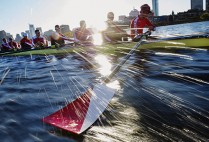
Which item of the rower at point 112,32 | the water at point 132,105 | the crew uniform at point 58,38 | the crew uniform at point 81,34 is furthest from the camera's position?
the crew uniform at point 58,38

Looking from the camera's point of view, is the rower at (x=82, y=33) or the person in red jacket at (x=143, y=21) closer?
the person in red jacket at (x=143, y=21)

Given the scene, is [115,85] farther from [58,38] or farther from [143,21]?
[58,38]

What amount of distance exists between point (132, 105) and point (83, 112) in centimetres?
94

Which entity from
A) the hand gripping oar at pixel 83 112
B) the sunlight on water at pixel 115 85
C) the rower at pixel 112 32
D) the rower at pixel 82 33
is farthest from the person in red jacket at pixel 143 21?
the hand gripping oar at pixel 83 112

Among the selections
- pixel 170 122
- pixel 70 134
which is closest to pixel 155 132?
pixel 170 122

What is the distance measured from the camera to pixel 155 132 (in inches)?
112

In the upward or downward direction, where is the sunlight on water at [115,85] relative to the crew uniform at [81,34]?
downward

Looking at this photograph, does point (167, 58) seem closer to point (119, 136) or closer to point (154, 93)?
point (154, 93)

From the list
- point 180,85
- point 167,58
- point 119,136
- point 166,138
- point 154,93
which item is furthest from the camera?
point 167,58

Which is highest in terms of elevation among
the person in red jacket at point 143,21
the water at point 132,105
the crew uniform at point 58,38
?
the person in red jacket at point 143,21

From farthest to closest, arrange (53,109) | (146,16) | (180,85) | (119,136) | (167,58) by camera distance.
Result: (146,16) < (167,58) < (180,85) < (53,109) < (119,136)

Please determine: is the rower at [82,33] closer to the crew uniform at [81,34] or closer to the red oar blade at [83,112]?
the crew uniform at [81,34]

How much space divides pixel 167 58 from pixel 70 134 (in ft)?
18.4

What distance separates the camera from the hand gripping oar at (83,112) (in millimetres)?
3199
